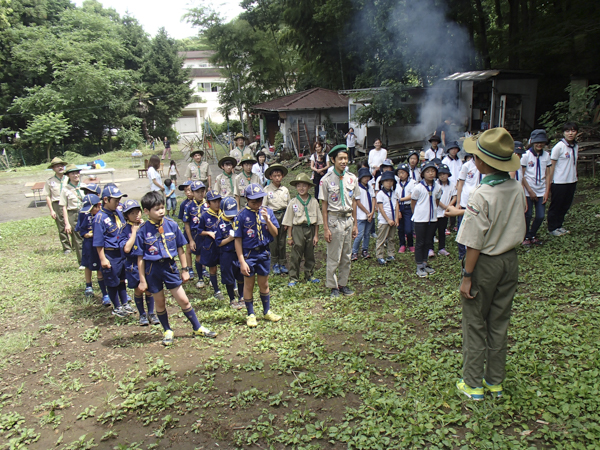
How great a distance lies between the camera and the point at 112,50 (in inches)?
1544

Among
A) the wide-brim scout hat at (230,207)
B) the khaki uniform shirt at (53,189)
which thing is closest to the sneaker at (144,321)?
the wide-brim scout hat at (230,207)

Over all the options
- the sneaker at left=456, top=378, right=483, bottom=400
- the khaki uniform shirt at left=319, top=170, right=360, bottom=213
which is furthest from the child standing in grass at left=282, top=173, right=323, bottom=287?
the sneaker at left=456, top=378, right=483, bottom=400

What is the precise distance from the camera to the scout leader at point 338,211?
239 inches

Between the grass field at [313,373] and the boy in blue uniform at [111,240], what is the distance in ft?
1.95

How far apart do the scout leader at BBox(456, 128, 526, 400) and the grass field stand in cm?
50

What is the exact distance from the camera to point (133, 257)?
222 inches

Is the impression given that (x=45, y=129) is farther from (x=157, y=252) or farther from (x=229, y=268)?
(x=157, y=252)

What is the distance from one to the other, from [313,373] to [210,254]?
2812 mm

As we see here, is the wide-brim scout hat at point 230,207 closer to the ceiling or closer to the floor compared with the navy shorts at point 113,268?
closer to the ceiling

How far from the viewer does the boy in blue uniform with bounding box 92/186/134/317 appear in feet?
19.3

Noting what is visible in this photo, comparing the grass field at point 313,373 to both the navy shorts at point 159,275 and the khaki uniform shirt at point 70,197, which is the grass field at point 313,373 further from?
the khaki uniform shirt at point 70,197

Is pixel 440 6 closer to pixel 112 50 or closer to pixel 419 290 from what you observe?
pixel 419 290

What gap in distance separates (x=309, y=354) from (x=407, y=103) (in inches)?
652

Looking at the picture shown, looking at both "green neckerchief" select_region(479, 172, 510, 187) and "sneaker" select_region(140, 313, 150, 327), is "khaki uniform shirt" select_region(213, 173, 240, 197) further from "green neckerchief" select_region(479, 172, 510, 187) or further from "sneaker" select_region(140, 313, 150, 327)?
"green neckerchief" select_region(479, 172, 510, 187)
